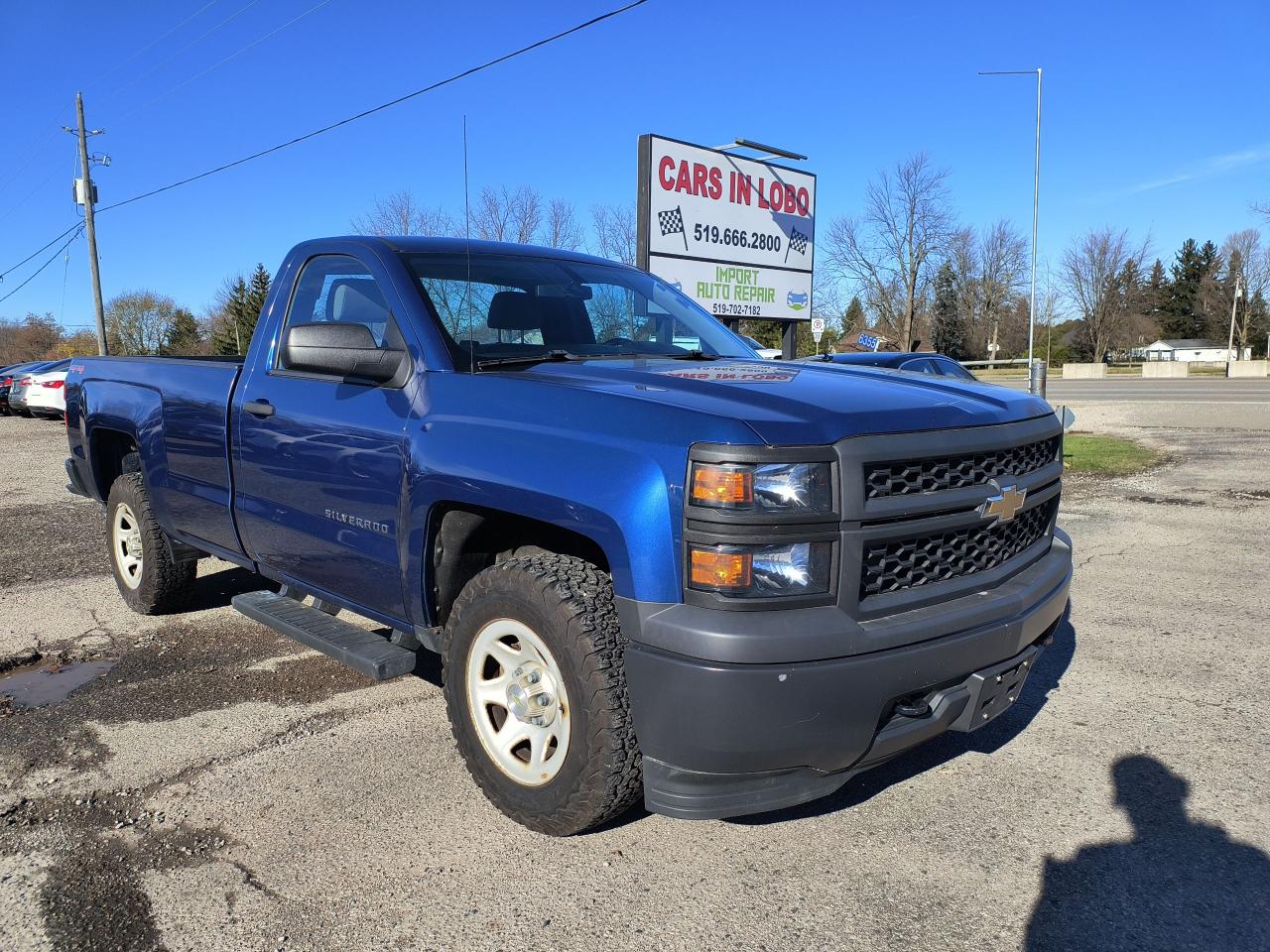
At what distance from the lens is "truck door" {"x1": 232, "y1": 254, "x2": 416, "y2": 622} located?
3.40 m

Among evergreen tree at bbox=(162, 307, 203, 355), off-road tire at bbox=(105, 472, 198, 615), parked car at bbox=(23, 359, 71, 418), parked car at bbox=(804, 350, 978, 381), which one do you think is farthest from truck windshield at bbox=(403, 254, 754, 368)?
evergreen tree at bbox=(162, 307, 203, 355)

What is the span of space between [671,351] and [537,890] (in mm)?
2232

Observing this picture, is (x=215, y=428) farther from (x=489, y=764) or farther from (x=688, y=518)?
(x=688, y=518)

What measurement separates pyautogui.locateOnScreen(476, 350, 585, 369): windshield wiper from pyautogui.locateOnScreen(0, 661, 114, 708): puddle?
104 inches

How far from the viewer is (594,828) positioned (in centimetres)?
296

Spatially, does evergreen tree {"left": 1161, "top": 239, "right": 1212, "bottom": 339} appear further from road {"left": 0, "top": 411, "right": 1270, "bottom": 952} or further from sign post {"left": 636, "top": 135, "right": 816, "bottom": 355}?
road {"left": 0, "top": 411, "right": 1270, "bottom": 952}

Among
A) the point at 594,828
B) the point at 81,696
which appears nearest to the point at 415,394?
the point at 594,828

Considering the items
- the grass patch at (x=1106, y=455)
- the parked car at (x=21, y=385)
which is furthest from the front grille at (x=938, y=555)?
the parked car at (x=21, y=385)

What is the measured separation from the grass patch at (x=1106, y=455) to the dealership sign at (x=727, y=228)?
4.79 m

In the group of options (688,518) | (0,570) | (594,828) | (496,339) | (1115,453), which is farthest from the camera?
(1115,453)

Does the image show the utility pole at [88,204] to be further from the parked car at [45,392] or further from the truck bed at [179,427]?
the truck bed at [179,427]

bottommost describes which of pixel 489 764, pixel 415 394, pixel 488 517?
pixel 489 764

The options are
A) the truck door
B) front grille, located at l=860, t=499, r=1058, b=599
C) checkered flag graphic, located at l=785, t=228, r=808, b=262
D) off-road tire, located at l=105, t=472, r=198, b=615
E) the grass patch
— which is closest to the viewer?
front grille, located at l=860, t=499, r=1058, b=599

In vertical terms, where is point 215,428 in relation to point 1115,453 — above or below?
above
